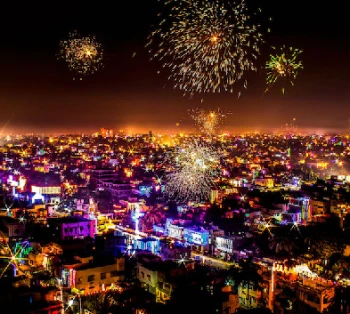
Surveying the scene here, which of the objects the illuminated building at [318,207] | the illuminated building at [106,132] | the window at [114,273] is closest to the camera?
the window at [114,273]

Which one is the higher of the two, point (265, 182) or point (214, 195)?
point (265, 182)

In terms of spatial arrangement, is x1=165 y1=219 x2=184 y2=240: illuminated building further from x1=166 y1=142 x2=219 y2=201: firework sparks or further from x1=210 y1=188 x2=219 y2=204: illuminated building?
x1=210 y1=188 x2=219 y2=204: illuminated building

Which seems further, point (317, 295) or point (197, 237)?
point (197, 237)

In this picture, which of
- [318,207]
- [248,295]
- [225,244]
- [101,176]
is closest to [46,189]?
[101,176]

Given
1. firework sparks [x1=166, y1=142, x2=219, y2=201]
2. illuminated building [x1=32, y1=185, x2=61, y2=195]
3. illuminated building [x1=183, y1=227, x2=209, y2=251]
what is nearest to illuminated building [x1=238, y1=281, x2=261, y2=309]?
illuminated building [x1=183, y1=227, x2=209, y2=251]

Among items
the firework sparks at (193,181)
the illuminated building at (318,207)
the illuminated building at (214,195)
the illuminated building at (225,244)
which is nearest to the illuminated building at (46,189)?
the firework sparks at (193,181)

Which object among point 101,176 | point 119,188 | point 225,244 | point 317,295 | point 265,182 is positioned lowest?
point 317,295

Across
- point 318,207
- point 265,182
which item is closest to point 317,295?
point 318,207

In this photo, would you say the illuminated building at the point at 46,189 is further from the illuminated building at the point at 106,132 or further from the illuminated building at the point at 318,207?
the illuminated building at the point at 106,132

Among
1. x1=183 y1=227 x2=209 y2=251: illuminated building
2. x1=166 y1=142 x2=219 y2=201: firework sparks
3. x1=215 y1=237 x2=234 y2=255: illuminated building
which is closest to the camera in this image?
x1=215 y1=237 x2=234 y2=255: illuminated building

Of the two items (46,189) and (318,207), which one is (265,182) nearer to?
(318,207)

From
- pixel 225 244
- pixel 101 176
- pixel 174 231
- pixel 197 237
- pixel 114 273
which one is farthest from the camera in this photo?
pixel 101 176

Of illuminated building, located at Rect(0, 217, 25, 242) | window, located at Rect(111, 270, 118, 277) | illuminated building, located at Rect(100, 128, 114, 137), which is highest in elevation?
illuminated building, located at Rect(100, 128, 114, 137)

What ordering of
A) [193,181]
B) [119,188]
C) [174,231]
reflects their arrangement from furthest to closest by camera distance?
[119,188] < [193,181] < [174,231]
